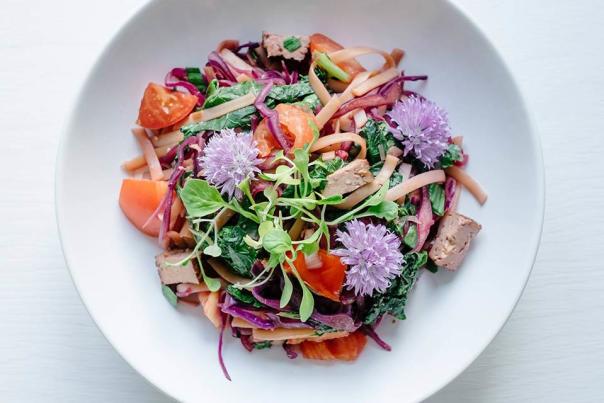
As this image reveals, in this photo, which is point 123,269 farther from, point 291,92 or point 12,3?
point 12,3

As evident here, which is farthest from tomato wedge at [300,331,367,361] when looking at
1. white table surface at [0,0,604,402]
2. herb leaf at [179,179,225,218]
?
herb leaf at [179,179,225,218]

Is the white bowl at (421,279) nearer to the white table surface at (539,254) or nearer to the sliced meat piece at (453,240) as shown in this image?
the sliced meat piece at (453,240)

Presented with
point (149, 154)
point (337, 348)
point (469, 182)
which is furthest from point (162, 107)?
point (469, 182)

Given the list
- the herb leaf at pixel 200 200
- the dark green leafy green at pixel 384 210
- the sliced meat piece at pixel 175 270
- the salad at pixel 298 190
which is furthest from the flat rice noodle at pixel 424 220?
the sliced meat piece at pixel 175 270

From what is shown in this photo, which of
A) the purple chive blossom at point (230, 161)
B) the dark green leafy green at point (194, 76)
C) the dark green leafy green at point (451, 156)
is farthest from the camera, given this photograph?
the dark green leafy green at point (194, 76)

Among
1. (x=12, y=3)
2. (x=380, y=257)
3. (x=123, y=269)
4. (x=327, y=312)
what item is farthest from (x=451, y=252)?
(x=12, y=3)

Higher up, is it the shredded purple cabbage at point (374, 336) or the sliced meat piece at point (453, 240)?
the sliced meat piece at point (453, 240)
